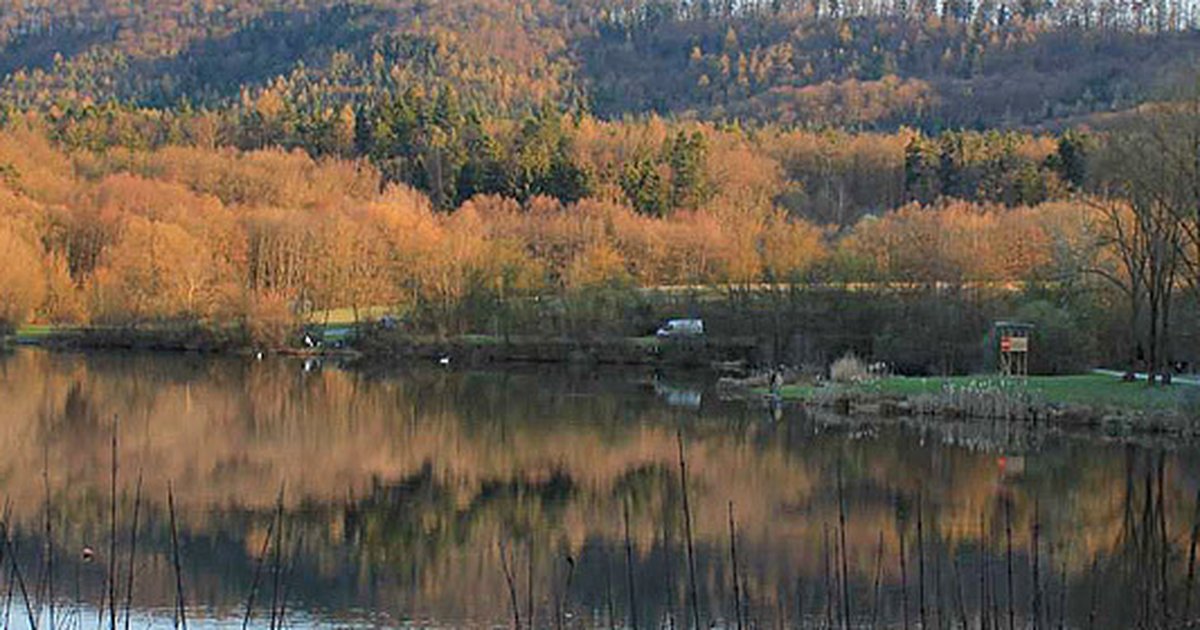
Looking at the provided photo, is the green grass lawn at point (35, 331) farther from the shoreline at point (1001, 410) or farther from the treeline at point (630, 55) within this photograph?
the treeline at point (630, 55)

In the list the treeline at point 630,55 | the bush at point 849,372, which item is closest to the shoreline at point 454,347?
the bush at point 849,372

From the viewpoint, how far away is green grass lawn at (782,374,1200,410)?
31.1 metres

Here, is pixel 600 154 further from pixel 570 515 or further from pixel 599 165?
pixel 570 515

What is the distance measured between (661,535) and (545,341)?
32340 mm

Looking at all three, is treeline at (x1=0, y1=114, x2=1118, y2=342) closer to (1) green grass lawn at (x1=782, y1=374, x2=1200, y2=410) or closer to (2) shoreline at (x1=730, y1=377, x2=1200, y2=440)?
(1) green grass lawn at (x1=782, y1=374, x2=1200, y2=410)

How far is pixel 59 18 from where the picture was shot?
532 ft

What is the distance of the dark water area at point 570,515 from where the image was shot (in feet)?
51.2

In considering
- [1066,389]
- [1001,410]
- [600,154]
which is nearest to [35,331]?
[1001,410]

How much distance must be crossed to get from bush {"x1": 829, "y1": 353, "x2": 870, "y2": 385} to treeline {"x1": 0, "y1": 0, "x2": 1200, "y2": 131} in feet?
221

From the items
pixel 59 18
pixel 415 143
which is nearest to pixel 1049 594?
pixel 415 143

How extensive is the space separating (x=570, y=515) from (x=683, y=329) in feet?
101

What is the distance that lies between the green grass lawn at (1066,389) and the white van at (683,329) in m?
12.5

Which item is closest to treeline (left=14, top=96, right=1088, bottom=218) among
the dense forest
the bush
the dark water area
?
the dense forest

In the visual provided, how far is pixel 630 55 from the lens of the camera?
150 metres
